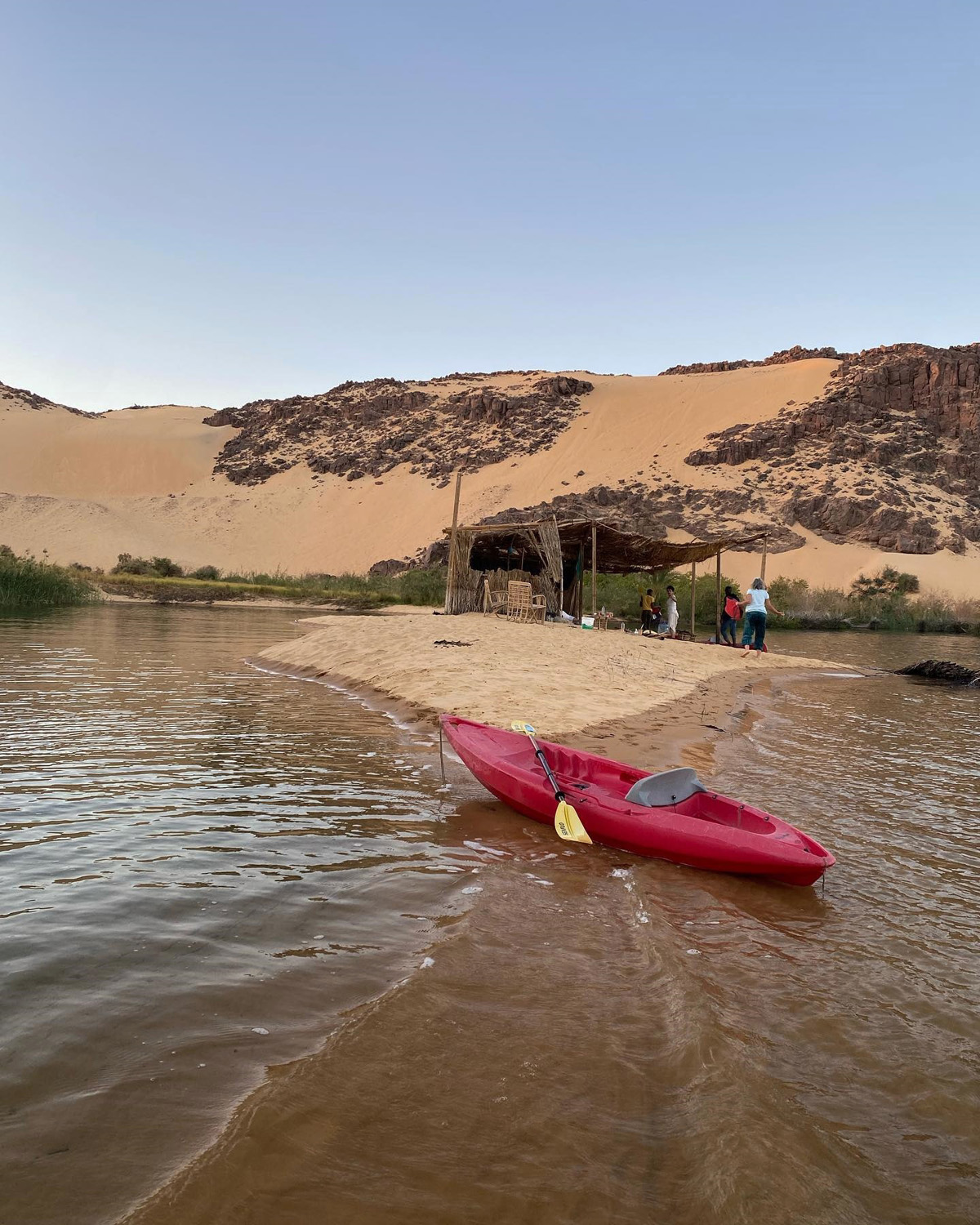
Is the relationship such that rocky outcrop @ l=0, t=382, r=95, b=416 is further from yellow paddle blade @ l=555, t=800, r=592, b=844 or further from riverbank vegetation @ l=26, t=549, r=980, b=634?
yellow paddle blade @ l=555, t=800, r=592, b=844

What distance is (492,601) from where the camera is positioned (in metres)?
27.4

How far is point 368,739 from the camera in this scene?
9.51 m

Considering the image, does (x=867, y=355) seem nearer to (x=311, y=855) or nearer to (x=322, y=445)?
(x=322, y=445)

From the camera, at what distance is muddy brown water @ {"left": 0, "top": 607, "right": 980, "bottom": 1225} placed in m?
2.49

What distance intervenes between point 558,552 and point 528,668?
1353 cm

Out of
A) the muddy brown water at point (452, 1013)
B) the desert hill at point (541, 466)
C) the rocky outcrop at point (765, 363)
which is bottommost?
the muddy brown water at point (452, 1013)

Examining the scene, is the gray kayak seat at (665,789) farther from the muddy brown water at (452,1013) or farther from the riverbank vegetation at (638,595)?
the riverbank vegetation at (638,595)

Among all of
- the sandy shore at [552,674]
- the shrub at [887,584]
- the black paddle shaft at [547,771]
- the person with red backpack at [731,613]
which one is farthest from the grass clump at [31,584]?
the shrub at [887,584]

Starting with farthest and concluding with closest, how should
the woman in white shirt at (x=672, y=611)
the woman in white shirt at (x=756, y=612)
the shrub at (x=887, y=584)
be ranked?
the shrub at (x=887, y=584) → the woman in white shirt at (x=672, y=611) → the woman in white shirt at (x=756, y=612)

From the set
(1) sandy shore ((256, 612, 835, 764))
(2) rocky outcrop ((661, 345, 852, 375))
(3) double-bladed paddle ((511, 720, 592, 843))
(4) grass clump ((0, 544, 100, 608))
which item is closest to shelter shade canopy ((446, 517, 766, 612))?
(1) sandy shore ((256, 612, 835, 764))

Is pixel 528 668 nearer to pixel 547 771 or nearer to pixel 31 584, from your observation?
pixel 547 771

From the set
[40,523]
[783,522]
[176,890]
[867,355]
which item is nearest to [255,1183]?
[176,890]

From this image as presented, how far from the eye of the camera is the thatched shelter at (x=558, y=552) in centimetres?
2606

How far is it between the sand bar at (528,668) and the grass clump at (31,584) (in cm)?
1464
